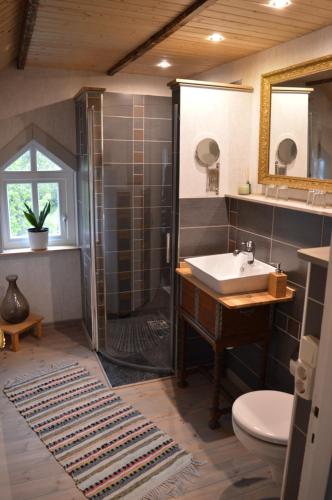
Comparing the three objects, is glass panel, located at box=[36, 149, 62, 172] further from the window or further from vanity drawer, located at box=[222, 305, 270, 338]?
vanity drawer, located at box=[222, 305, 270, 338]

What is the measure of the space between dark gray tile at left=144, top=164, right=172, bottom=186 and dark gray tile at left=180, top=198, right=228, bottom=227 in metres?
0.44

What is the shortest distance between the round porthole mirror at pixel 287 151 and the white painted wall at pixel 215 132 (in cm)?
37

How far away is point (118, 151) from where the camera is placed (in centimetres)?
336

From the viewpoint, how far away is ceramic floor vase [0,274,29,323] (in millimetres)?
3512

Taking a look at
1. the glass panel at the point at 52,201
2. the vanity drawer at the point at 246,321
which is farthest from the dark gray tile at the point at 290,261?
the glass panel at the point at 52,201

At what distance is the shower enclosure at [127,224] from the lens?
10.6 feet

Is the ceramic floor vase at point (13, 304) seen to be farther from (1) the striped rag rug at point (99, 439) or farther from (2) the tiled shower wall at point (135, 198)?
(2) the tiled shower wall at point (135, 198)

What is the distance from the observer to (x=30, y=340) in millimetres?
3672

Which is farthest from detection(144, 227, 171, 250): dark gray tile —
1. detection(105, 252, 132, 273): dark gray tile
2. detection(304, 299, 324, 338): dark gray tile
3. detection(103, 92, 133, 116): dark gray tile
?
detection(304, 299, 324, 338): dark gray tile

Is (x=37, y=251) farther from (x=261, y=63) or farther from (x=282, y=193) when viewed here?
(x=261, y=63)

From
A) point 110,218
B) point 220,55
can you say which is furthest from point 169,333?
point 220,55

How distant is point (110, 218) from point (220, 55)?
1.51 meters

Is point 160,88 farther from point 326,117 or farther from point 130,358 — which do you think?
point 130,358

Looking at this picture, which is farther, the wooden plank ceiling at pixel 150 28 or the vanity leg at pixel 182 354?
the vanity leg at pixel 182 354
